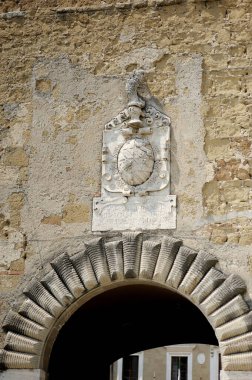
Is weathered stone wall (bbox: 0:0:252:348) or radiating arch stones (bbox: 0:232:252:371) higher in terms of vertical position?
weathered stone wall (bbox: 0:0:252:348)

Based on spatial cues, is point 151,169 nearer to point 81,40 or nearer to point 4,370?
point 81,40

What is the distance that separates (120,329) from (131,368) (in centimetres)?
1459

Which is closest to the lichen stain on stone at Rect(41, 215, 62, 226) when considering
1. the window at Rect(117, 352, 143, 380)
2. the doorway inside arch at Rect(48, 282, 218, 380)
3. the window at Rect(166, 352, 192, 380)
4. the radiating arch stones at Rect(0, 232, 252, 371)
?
the radiating arch stones at Rect(0, 232, 252, 371)

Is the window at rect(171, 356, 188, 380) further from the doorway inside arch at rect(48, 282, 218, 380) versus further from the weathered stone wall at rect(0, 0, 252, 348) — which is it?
the weathered stone wall at rect(0, 0, 252, 348)

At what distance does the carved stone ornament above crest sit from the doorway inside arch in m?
0.61

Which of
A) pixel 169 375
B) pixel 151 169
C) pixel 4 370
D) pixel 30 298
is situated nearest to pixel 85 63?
pixel 151 169

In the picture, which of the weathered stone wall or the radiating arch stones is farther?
the weathered stone wall

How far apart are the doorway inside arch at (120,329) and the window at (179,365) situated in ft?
44.4

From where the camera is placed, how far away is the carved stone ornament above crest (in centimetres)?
827

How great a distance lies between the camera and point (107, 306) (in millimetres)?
9211

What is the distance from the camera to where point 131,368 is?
2447 cm

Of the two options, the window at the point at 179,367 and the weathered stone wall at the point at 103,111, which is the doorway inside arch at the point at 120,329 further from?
the window at the point at 179,367

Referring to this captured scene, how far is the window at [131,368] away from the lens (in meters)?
24.3

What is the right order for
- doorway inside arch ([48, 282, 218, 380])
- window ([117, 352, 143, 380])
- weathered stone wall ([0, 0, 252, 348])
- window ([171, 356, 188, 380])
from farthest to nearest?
window ([171, 356, 188, 380]) → window ([117, 352, 143, 380]) → doorway inside arch ([48, 282, 218, 380]) → weathered stone wall ([0, 0, 252, 348])
